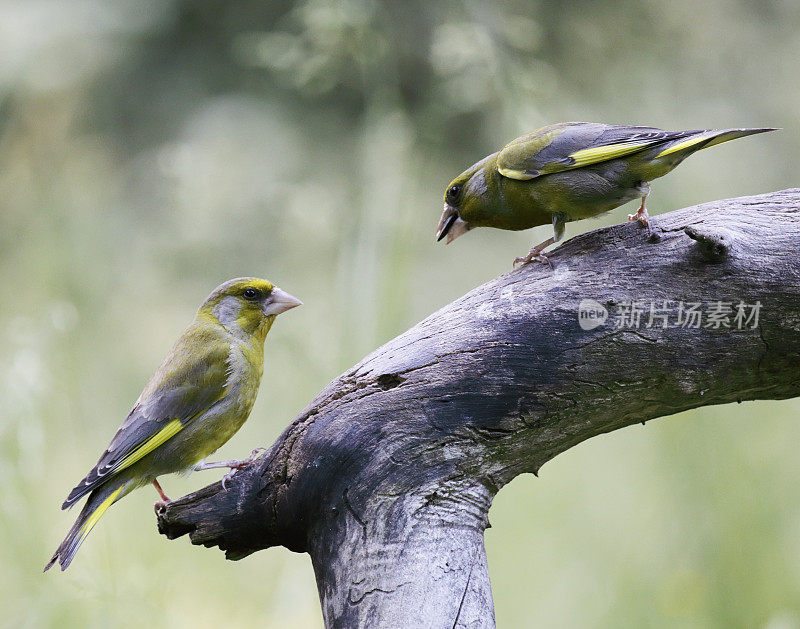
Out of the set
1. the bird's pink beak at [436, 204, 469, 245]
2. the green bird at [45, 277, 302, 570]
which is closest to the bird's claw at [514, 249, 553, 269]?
the bird's pink beak at [436, 204, 469, 245]

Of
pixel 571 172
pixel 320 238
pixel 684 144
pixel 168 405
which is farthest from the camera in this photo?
pixel 320 238

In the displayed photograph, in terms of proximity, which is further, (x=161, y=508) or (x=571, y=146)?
(x=571, y=146)

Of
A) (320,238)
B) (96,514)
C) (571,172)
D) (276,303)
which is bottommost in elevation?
(96,514)

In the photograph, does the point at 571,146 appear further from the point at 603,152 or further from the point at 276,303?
the point at 276,303

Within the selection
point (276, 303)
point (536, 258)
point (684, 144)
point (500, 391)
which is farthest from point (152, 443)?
point (684, 144)

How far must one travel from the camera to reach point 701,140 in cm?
204

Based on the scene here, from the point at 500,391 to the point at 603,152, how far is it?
0.67 metres

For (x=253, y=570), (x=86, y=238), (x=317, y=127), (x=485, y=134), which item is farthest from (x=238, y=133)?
(x=253, y=570)

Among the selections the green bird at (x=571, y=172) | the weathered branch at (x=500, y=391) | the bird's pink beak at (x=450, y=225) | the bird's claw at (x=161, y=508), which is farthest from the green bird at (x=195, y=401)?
the green bird at (x=571, y=172)

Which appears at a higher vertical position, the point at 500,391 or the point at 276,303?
the point at 276,303

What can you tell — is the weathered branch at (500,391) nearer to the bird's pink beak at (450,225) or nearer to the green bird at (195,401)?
the green bird at (195,401)

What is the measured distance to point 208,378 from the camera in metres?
2.34

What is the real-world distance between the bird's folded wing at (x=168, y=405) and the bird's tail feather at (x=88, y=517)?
0.19 ft

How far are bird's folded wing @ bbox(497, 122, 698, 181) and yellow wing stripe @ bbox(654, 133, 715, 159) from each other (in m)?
0.03
